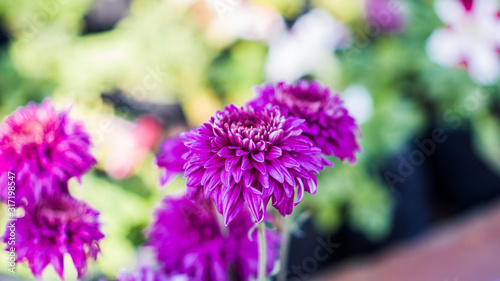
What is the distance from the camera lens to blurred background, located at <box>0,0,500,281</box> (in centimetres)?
134

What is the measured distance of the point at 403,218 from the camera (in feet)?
4.71

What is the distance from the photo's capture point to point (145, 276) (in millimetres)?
494

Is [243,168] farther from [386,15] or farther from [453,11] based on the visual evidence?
[386,15]

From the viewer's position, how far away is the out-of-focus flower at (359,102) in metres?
1.33

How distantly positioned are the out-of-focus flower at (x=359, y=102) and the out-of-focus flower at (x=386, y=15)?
22 centimetres

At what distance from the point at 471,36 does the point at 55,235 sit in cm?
110

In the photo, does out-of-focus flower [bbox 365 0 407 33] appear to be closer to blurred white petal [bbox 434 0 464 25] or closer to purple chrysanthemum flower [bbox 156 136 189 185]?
blurred white petal [bbox 434 0 464 25]

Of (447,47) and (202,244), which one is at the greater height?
(447,47)

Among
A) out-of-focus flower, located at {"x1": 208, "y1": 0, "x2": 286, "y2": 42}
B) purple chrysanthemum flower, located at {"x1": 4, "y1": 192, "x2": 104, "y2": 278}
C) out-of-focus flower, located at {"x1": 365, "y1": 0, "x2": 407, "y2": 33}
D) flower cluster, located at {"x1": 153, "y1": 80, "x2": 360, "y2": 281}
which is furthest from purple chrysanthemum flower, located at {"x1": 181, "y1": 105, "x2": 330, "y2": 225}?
out-of-focus flower, located at {"x1": 365, "y1": 0, "x2": 407, "y2": 33}

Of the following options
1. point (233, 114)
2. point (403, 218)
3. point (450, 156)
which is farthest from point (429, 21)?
point (233, 114)

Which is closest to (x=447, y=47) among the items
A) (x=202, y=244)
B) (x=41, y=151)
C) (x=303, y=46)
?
(x=303, y=46)

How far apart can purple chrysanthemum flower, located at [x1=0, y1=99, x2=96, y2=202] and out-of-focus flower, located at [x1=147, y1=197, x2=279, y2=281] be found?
116 millimetres

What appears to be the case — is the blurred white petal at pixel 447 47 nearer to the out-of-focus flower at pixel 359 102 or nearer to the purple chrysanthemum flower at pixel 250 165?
the out-of-focus flower at pixel 359 102

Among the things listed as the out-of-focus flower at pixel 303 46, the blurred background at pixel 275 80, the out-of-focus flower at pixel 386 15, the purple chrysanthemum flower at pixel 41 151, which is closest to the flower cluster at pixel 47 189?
the purple chrysanthemum flower at pixel 41 151
